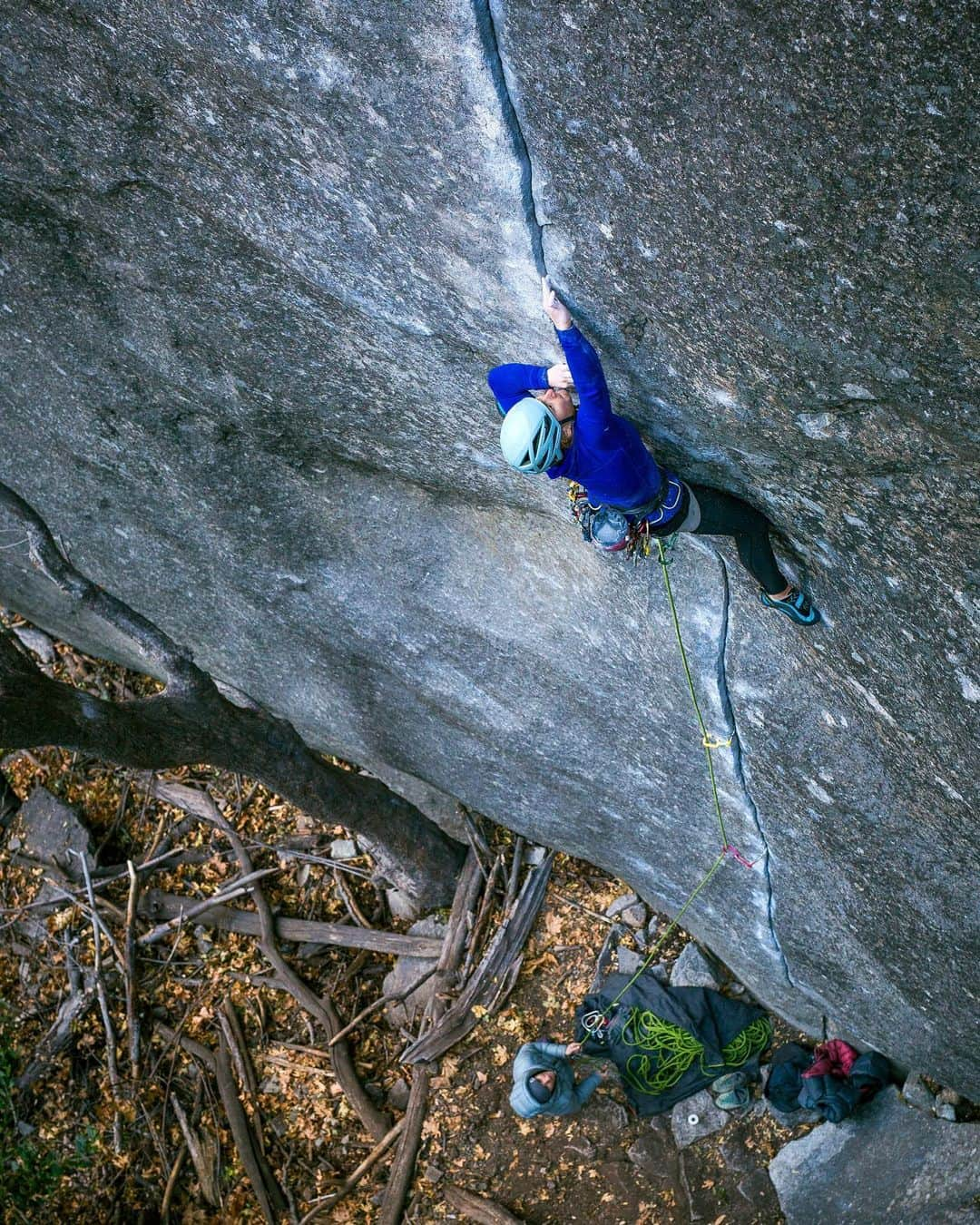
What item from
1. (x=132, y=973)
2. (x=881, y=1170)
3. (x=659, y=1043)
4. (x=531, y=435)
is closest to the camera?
(x=531, y=435)

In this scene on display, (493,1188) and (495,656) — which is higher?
(495,656)

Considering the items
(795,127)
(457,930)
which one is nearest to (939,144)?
(795,127)

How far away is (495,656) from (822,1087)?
3.40m

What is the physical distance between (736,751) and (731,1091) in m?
2.86

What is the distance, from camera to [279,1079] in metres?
7.81

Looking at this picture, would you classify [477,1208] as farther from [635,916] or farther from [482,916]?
[635,916]

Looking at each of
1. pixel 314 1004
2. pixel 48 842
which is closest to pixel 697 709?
pixel 314 1004

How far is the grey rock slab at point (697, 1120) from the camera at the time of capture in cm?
697

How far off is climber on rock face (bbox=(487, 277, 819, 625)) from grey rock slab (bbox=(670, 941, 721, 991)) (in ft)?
11.8

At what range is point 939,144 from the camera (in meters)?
2.69

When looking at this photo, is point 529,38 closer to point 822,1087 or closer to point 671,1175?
point 822,1087

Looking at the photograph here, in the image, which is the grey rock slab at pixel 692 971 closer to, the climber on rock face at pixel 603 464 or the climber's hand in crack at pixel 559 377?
the climber on rock face at pixel 603 464

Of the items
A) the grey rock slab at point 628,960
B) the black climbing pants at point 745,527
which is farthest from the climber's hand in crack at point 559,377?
the grey rock slab at point 628,960

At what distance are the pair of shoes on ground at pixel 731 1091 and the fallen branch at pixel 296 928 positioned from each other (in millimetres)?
2140
